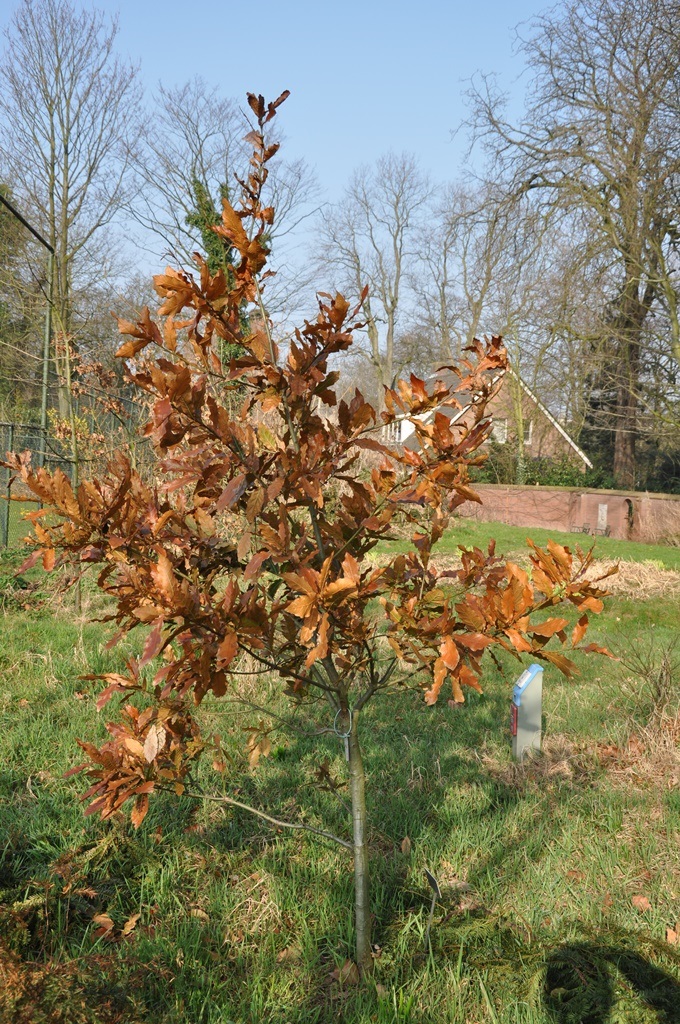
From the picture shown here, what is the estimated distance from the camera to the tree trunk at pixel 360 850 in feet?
6.95

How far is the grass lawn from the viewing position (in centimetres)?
211

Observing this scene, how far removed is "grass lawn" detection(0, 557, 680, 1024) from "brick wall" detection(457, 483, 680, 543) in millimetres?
13945

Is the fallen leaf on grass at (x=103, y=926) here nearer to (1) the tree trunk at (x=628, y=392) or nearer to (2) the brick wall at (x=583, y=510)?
(1) the tree trunk at (x=628, y=392)

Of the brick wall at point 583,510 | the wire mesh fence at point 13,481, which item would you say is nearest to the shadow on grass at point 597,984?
the wire mesh fence at point 13,481

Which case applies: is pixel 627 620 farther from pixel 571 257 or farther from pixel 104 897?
pixel 571 257

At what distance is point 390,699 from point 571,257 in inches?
481

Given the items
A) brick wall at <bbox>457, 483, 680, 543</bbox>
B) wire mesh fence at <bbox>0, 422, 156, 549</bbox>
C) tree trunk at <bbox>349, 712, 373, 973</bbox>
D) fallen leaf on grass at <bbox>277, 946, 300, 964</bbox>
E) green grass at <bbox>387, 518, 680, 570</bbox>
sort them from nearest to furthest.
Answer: tree trunk at <bbox>349, 712, 373, 973</bbox>
fallen leaf on grass at <bbox>277, 946, 300, 964</bbox>
wire mesh fence at <bbox>0, 422, 156, 549</bbox>
green grass at <bbox>387, 518, 680, 570</bbox>
brick wall at <bbox>457, 483, 680, 543</bbox>

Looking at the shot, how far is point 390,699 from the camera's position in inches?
199

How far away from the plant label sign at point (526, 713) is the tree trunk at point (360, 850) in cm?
181

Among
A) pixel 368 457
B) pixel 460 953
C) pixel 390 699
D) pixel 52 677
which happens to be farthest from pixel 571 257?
pixel 460 953

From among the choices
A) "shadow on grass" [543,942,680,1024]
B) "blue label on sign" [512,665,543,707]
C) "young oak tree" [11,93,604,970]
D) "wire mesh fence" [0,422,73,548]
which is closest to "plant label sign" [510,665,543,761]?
"blue label on sign" [512,665,543,707]

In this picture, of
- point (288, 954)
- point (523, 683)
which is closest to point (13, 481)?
point (523, 683)

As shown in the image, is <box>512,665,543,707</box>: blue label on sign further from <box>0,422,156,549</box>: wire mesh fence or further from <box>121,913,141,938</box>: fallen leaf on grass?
<box>0,422,156,549</box>: wire mesh fence

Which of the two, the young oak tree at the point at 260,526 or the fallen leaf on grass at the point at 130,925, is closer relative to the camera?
the young oak tree at the point at 260,526
